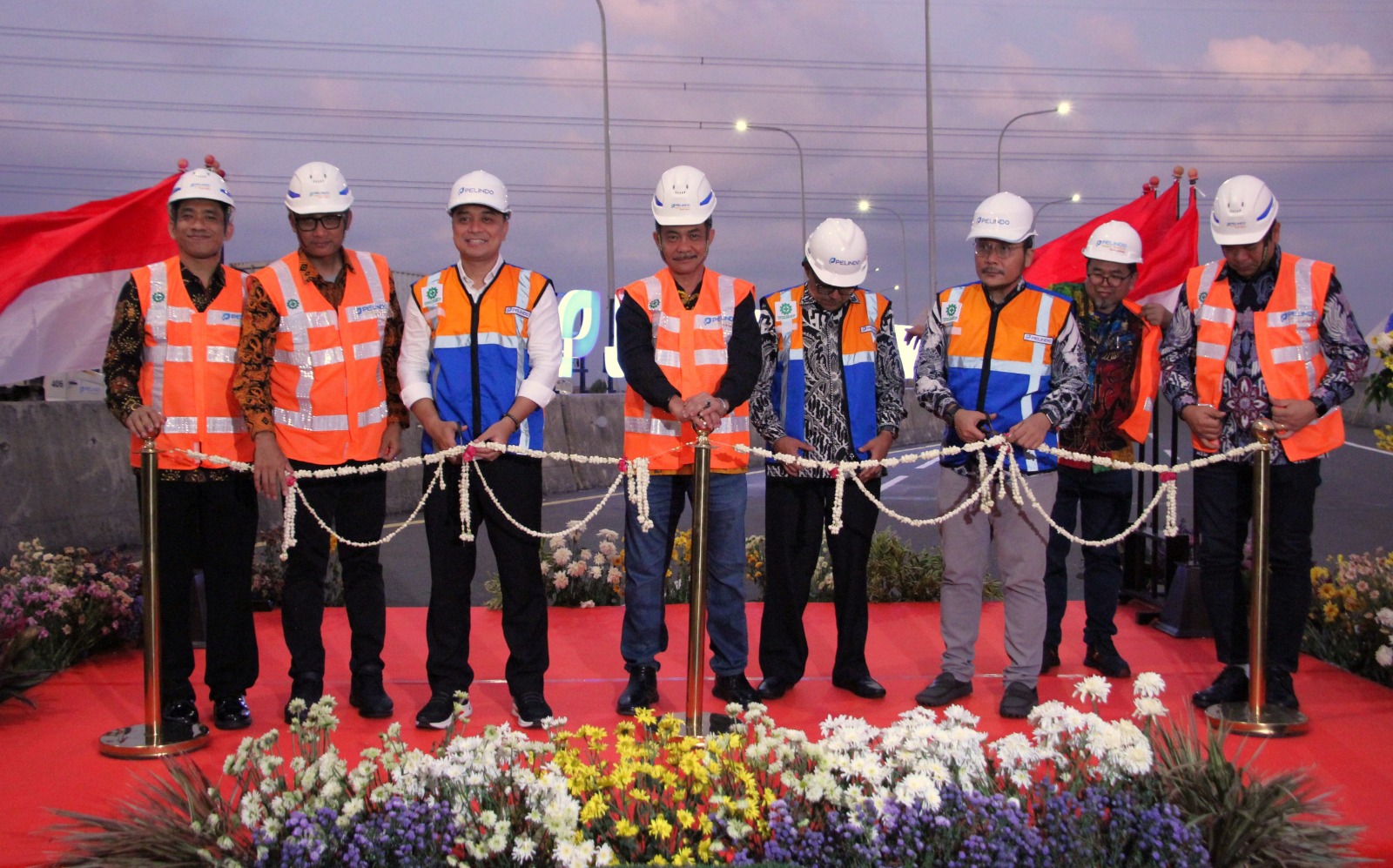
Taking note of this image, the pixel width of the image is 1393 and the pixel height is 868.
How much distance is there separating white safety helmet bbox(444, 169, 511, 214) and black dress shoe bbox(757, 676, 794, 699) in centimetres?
244

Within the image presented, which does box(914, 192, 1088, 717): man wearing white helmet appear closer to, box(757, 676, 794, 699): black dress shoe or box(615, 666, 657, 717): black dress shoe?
box(757, 676, 794, 699): black dress shoe

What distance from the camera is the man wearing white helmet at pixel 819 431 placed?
18.1 ft

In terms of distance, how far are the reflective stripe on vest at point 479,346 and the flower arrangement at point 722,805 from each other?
5.61ft

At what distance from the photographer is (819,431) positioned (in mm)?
5527

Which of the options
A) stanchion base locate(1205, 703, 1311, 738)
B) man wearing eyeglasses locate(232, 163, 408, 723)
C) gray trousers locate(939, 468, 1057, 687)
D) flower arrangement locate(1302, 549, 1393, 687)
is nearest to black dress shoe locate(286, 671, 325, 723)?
man wearing eyeglasses locate(232, 163, 408, 723)

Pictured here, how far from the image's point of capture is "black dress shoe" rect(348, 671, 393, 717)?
5199mm

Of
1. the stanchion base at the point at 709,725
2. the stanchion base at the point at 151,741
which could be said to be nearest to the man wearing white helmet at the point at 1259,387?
the stanchion base at the point at 709,725

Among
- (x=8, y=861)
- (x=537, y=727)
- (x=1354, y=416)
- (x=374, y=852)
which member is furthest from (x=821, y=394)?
(x=1354, y=416)

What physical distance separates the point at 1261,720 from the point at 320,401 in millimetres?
4203

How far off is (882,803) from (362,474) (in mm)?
2938

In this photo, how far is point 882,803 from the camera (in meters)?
3.27

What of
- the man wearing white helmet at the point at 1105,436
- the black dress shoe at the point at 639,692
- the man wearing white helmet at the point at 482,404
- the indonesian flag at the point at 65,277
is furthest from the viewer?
the indonesian flag at the point at 65,277

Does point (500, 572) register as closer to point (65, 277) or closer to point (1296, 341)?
point (1296, 341)

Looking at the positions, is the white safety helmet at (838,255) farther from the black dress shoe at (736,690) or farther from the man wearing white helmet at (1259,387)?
the black dress shoe at (736,690)
